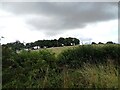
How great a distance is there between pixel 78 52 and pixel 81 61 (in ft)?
3.15

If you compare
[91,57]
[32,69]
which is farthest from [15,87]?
[91,57]

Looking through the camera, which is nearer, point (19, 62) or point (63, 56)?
point (19, 62)

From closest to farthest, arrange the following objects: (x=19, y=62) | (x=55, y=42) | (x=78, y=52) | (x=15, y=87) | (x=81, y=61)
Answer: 1. (x=15, y=87)
2. (x=19, y=62)
3. (x=81, y=61)
4. (x=78, y=52)
5. (x=55, y=42)

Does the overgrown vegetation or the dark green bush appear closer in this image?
the overgrown vegetation

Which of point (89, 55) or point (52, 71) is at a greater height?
point (89, 55)

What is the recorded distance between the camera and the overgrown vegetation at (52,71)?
9820 mm

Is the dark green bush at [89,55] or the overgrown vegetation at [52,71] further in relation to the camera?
the dark green bush at [89,55]

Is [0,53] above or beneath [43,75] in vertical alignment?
above

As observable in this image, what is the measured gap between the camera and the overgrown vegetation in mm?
9820

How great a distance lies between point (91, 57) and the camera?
45.5 ft

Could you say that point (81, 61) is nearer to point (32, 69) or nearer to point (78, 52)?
point (78, 52)

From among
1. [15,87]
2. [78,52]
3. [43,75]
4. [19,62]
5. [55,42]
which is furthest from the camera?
[55,42]

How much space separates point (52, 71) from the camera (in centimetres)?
1111

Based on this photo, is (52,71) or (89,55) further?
(89,55)
